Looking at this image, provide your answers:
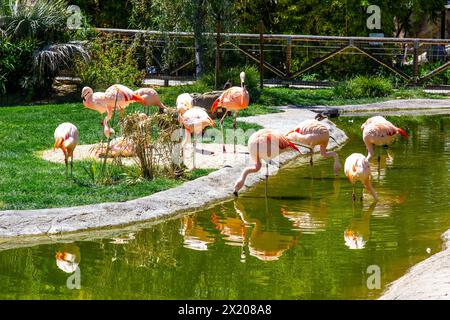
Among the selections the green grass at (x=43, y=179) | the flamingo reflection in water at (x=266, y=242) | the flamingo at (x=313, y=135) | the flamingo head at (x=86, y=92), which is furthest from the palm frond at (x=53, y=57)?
the flamingo reflection in water at (x=266, y=242)

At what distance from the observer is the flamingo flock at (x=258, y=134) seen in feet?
30.1

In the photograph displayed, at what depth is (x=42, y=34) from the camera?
16734mm

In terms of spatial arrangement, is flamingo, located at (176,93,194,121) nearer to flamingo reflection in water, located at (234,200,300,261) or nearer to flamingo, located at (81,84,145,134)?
flamingo, located at (81,84,145,134)

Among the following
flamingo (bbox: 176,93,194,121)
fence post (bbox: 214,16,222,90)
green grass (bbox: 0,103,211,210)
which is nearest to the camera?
green grass (bbox: 0,103,211,210)

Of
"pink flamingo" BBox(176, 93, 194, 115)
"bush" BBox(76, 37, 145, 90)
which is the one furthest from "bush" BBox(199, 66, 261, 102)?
"pink flamingo" BBox(176, 93, 194, 115)

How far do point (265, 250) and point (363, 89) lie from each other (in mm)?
11435

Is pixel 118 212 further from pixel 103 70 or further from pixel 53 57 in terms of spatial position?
pixel 103 70

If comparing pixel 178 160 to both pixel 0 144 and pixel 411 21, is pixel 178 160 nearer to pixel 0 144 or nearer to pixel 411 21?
pixel 0 144

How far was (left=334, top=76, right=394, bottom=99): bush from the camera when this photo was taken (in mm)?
18266

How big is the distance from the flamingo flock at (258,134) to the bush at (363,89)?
20.9 ft

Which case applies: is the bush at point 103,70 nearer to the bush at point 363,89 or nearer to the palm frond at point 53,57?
the palm frond at point 53,57

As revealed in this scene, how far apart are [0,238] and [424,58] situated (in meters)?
17.0

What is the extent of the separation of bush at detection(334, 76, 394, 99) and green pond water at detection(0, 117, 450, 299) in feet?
27.0

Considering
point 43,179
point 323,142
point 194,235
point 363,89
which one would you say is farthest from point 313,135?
point 363,89
